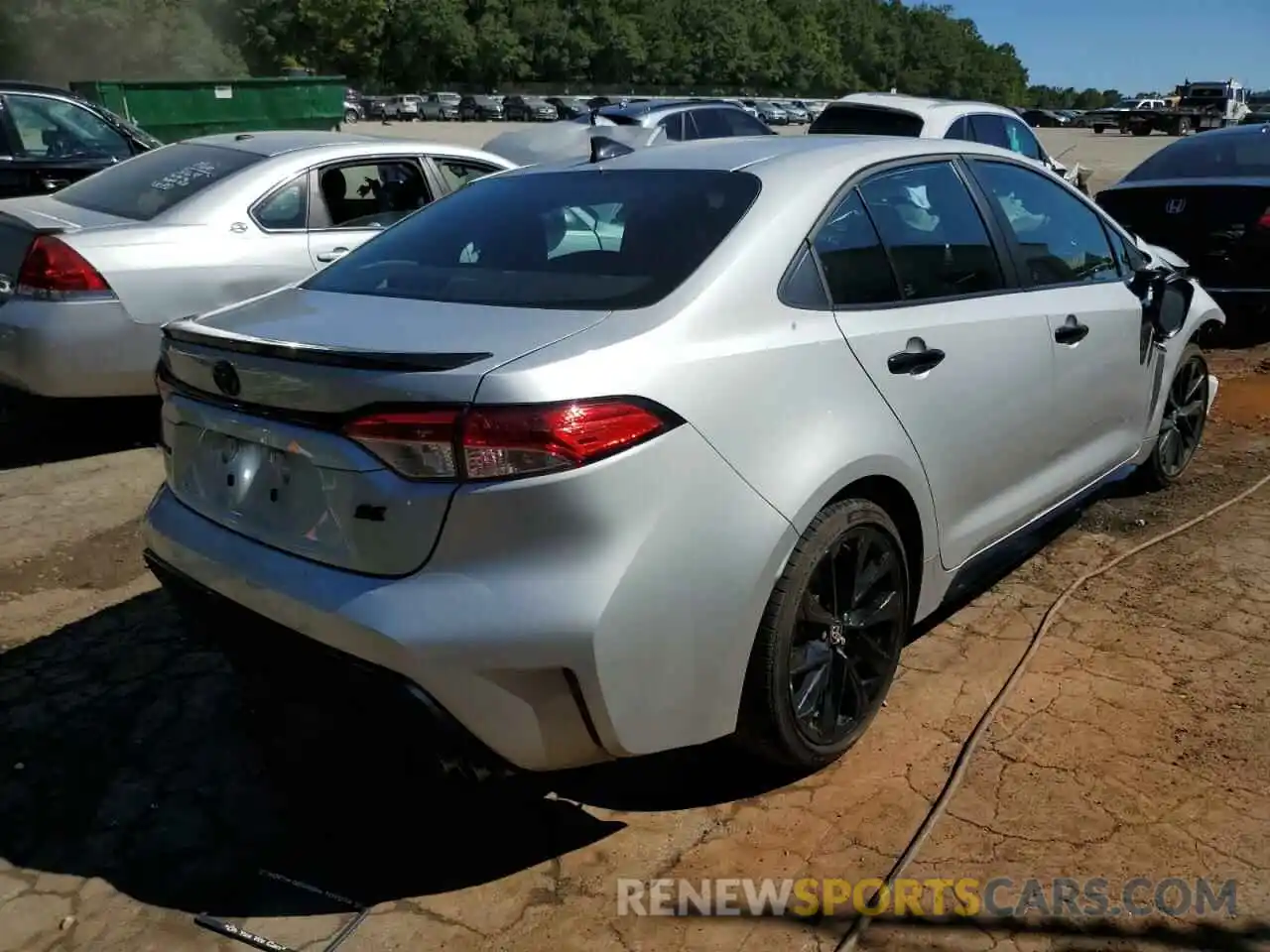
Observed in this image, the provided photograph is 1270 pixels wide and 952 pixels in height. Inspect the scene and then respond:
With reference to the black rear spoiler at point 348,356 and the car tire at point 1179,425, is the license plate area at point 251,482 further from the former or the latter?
the car tire at point 1179,425

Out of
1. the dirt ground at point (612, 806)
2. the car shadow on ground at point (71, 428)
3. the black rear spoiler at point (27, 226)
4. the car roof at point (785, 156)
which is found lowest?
the car shadow on ground at point (71, 428)

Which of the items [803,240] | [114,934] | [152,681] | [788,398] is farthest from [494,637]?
[152,681]

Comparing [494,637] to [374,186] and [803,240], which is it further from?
[374,186]

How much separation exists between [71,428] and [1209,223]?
712 cm

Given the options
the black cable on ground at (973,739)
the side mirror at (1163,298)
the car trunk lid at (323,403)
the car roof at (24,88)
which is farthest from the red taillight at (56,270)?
the side mirror at (1163,298)

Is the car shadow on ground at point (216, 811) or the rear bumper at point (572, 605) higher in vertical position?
the rear bumper at point (572, 605)

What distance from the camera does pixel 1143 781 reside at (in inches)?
120

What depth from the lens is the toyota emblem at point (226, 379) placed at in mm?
2680

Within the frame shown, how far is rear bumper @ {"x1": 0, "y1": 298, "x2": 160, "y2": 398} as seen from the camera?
525 centimetres

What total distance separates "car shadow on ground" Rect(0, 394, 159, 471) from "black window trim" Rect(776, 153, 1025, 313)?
13.6 ft

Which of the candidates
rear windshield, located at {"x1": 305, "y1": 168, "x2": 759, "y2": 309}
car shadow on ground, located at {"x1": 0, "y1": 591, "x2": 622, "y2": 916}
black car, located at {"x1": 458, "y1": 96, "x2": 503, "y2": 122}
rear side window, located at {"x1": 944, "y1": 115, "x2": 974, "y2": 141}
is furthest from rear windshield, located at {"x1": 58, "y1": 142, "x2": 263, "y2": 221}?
black car, located at {"x1": 458, "y1": 96, "x2": 503, "y2": 122}

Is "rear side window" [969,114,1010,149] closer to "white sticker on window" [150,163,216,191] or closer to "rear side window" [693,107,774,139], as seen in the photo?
"rear side window" [693,107,774,139]

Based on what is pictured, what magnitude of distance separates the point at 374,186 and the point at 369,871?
4495 millimetres

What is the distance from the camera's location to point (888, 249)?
10.9ft
